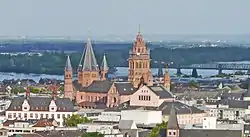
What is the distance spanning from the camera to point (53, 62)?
194750mm

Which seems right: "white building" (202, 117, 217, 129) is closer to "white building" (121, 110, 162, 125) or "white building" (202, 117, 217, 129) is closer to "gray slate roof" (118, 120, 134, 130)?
"gray slate roof" (118, 120, 134, 130)

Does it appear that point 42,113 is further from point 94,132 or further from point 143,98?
point 94,132

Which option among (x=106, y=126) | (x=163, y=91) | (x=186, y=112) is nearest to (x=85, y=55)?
(x=163, y=91)

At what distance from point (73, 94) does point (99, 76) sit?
9.04 feet

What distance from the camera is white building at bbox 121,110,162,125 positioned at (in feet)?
236

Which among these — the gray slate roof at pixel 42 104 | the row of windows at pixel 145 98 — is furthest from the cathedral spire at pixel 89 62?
the row of windows at pixel 145 98

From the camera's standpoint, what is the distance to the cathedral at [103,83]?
8400 centimetres

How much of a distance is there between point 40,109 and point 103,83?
24.8 feet

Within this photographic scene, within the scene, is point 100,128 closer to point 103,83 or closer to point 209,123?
point 209,123

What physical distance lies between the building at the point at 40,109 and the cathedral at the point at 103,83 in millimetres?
4897

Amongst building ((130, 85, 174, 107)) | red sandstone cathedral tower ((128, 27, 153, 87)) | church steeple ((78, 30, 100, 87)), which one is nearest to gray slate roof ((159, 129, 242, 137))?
building ((130, 85, 174, 107))

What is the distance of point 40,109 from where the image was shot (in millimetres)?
79062

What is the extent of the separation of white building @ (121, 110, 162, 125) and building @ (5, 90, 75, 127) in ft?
20.9

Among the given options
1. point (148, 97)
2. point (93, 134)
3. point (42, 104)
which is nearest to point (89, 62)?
point (148, 97)
